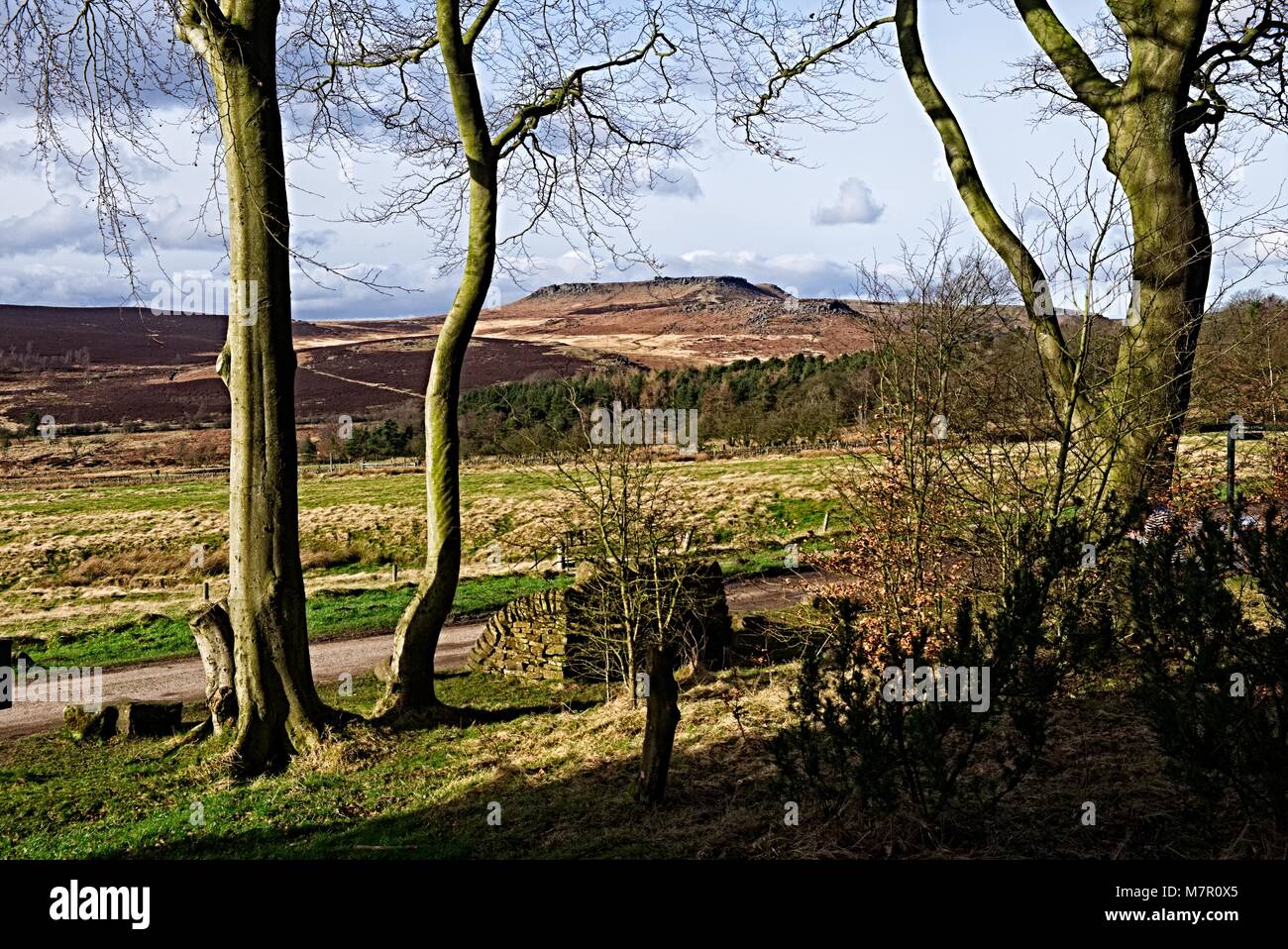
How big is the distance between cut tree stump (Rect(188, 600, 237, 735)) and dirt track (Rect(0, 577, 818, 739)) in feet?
11.9

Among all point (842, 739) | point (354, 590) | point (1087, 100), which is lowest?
point (354, 590)

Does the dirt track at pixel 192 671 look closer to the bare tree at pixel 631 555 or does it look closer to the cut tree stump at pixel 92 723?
the cut tree stump at pixel 92 723

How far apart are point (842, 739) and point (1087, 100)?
771 cm

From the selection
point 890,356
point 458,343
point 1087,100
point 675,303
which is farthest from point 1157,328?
point 458,343

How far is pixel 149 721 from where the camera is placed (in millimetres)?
10539

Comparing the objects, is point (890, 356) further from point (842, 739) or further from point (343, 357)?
point (343, 357)

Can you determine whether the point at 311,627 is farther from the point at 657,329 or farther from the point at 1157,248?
the point at 657,329

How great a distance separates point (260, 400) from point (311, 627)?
33.6ft

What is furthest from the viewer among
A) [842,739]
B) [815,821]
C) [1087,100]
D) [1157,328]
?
[1087,100]

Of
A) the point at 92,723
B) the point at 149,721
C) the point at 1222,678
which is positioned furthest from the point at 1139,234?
the point at 92,723

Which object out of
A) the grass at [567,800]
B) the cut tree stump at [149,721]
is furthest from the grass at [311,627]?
the grass at [567,800]

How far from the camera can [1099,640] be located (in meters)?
5.55

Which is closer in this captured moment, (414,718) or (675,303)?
(414,718)
